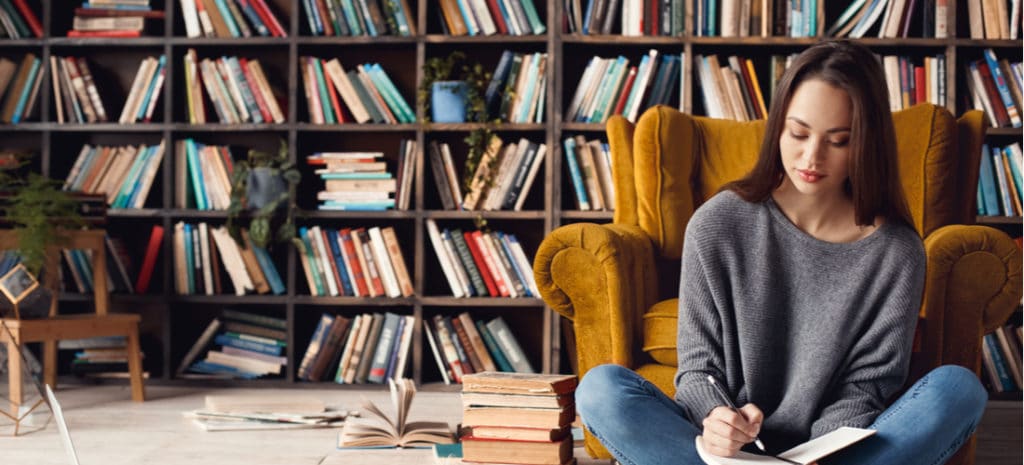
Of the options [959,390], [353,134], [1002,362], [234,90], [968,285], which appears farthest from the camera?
[353,134]

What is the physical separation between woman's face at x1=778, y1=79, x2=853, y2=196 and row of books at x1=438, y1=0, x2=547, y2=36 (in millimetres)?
1922

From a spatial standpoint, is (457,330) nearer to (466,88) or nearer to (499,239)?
(499,239)

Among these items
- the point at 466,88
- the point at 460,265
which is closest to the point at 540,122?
the point at 466,88

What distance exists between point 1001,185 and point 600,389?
7.63 feet

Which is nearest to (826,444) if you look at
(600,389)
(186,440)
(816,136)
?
(600,389)

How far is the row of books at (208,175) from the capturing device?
3531mm

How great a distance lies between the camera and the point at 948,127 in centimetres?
247

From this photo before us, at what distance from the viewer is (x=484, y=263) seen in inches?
136

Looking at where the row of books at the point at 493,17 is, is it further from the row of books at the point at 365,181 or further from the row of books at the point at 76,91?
the row of books at the point at 76,91

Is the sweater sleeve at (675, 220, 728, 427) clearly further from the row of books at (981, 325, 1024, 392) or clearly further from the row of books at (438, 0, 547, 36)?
the row of books at (981, 325, 1024, 392)

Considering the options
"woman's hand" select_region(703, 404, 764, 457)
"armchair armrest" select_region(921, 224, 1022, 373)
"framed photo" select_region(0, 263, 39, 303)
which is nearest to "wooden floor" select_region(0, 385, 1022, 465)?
"framed photo" select_region(0, 263, 39, 303)

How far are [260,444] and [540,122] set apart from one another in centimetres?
156

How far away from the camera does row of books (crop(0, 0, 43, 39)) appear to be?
3.58 m

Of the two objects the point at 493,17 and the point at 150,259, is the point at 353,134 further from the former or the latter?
the point at 150,259
